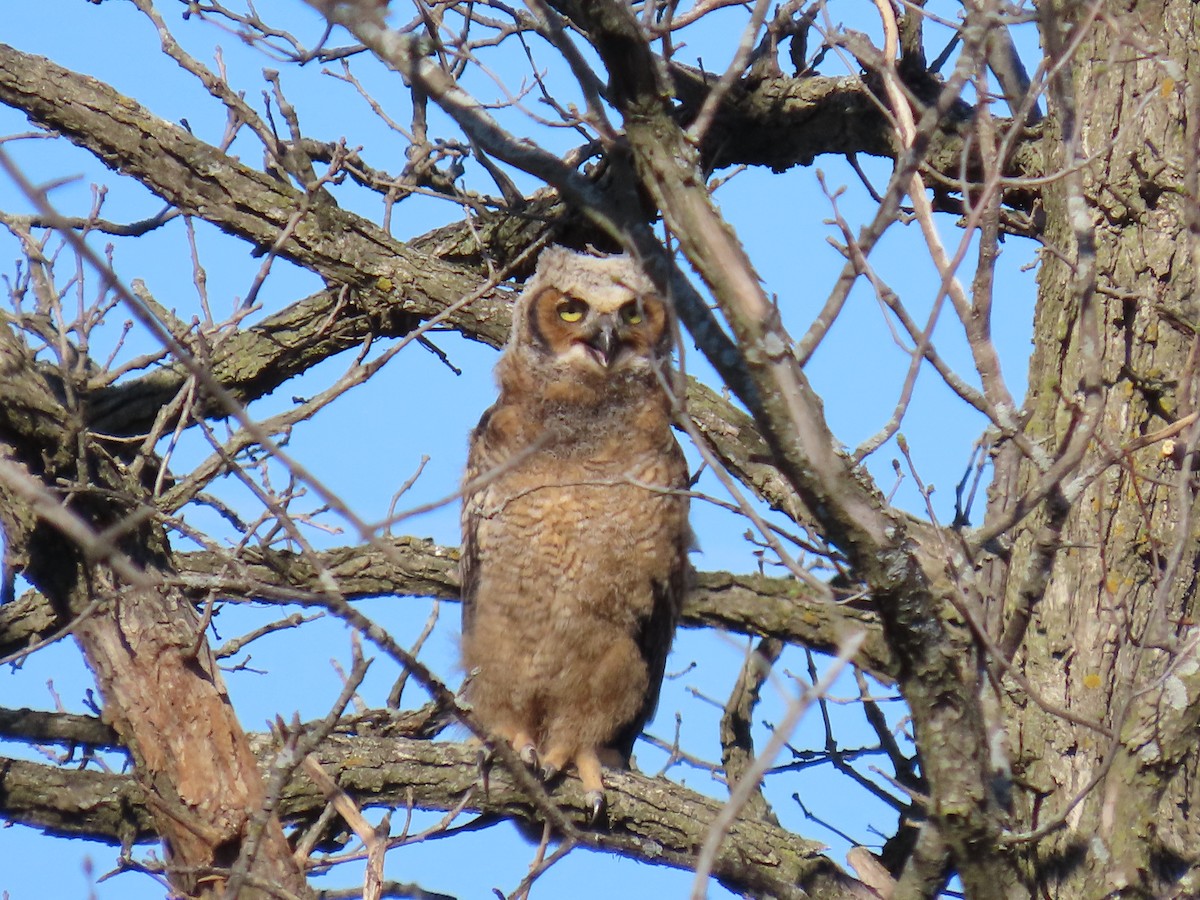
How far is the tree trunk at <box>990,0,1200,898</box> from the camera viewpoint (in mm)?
3275

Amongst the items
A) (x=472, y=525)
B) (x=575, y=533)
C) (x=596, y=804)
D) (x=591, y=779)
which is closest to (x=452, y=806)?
(x=596, y=804)

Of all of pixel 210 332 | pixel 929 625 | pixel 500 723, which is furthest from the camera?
pixel 500 723

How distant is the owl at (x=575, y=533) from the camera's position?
4988 millimetres

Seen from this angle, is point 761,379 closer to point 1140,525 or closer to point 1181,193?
point 1140,525

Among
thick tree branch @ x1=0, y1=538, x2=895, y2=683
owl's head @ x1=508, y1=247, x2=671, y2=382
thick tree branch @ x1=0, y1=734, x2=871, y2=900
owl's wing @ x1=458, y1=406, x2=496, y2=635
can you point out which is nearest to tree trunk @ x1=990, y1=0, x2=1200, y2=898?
thick tree branch @ x1=0, y1=734, x2=871, y2=900

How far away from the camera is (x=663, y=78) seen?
Answer: 94.6 inches

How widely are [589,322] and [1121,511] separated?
2.08 meters

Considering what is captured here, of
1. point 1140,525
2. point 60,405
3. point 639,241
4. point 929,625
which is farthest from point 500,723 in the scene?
point 639,241

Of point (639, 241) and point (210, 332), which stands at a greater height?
point (210, 332)

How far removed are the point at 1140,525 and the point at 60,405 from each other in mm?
3430

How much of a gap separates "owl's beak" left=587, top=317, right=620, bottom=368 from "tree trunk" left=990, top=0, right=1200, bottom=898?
61.4 inches

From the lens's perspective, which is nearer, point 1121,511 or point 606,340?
point 1121,511

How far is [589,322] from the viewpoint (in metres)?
5.24

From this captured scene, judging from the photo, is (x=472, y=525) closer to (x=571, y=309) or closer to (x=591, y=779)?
(x=571, y=309)
